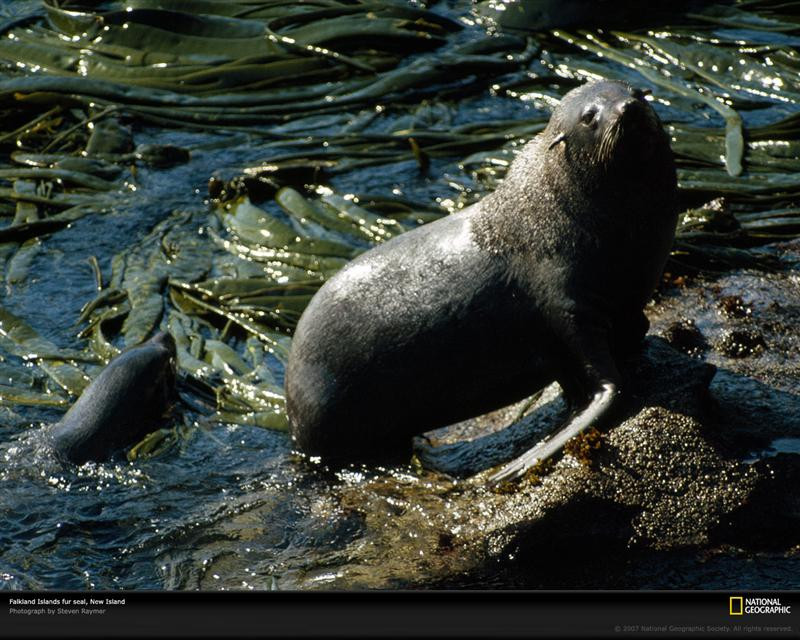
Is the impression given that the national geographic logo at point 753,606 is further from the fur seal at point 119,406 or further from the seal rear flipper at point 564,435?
the fur seal at point 119,406

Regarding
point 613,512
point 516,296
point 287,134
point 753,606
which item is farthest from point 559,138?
point 287,134

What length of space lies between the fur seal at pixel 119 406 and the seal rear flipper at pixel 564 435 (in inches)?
108

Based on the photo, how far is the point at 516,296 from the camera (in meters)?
6.29

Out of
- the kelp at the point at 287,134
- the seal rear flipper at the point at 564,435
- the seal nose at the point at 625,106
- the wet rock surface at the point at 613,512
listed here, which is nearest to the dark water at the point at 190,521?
the wet rock surface at the point at 613,512

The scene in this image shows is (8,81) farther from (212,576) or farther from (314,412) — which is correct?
(212,576)

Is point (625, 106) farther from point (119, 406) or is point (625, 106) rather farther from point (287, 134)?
point (287, 134)

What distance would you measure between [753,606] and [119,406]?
5476 mm

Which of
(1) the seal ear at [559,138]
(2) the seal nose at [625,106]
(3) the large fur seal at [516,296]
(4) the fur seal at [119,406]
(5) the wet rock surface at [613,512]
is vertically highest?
(2) the seal nose at [625,106]

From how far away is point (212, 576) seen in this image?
5.71 metres

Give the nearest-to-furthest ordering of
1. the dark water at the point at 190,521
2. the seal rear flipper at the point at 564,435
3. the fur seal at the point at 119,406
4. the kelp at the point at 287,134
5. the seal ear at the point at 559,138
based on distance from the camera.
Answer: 1. the dark water at the point at 190,521
2. the seal rear flipper at the point at 564,435
3. the seal ear at the point at 559,138
4. the fur seal at the point at 119,406
5. the kelp at the point at 287,134

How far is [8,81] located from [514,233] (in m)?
7.42

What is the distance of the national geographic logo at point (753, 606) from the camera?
9.45 ft

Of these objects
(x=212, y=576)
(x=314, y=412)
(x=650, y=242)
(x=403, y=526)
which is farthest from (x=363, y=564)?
(x=650, y=242)

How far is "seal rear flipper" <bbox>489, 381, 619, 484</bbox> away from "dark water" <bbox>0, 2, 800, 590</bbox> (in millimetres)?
618
